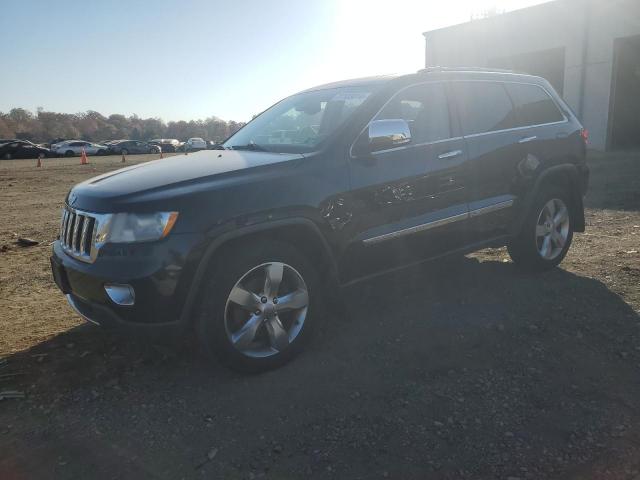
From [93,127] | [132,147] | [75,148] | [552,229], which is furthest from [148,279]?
[93,127]

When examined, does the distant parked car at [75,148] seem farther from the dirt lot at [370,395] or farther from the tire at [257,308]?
the tire at [257,308]

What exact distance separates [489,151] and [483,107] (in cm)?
43

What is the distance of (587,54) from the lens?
19891 mm

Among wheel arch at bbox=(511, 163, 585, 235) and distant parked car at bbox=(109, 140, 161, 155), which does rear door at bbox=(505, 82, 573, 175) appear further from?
distant parked car at bbox=(109, 140, 161, 155)

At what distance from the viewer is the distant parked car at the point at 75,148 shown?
4269cm

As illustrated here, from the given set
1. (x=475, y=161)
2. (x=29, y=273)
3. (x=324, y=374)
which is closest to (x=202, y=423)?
(x=324, y=374)

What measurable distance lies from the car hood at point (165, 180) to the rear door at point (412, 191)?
0.60 metres

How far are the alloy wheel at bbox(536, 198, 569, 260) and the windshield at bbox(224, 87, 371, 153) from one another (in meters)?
2.35

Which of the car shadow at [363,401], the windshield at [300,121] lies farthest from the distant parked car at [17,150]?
the car shadow at [363,401]

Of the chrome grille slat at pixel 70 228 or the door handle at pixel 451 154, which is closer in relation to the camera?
the chrome grille slat at pixel 70 228

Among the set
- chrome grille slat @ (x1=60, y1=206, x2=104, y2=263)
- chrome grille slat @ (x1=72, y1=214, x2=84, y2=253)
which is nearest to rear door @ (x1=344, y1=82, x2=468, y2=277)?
chrome grille slat @ (x1=60, y1=206, x2=104, y2=263)

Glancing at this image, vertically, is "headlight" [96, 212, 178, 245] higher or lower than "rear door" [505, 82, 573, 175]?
lower

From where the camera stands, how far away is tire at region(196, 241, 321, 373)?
10.1 ft

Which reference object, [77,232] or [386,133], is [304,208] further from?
[77,232]
